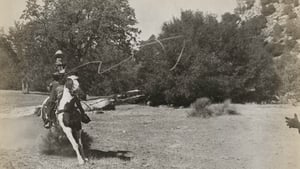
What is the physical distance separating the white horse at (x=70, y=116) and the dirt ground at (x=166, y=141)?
→ 0.07 meters

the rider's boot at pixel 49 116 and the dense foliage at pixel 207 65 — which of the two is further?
the dense foliage at pixel 207 65

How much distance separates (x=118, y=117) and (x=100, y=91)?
0.21 metres

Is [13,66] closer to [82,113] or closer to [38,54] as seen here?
[38,54]

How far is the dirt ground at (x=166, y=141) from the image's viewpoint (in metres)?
3.53

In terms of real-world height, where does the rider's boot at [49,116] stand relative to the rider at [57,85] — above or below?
below

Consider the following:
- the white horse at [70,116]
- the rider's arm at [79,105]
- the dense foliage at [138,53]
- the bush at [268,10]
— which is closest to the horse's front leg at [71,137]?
the white horse at [70,116]

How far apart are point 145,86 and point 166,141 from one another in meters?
0.37

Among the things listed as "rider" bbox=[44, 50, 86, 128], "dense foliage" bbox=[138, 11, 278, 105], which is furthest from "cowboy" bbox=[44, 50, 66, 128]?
"dense foliage" bbox=[138, 11, 278, 105]

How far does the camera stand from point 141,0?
3664mm

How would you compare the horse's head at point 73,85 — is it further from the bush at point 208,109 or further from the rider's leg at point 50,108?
the bush at point 208,109

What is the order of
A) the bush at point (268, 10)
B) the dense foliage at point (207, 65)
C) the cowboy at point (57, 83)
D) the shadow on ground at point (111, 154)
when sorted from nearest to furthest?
the cowboy at point (57, 83)
the shadow on ground at point (111, 154)
the dense foliage at point (207, 65)
the bush at point (268, 10)

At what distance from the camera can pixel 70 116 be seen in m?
3.52

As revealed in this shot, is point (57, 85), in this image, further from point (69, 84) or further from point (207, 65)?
point (207, 65)

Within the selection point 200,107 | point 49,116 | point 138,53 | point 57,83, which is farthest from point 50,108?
point 200,107
